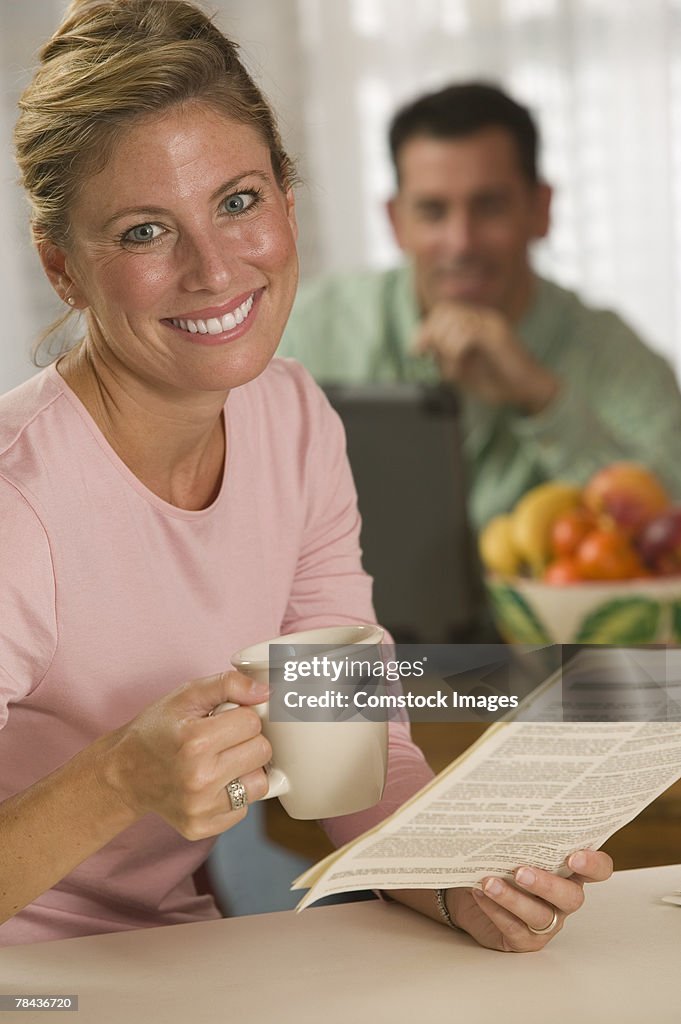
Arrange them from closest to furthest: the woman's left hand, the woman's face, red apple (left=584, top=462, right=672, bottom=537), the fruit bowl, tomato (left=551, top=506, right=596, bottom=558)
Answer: the woman's left hand → the woman's face → the fruit bowl → tomato (left=551, top=506, right=596, bottom=558) → red apple (left=584, top=462, right=672, bottom=537)

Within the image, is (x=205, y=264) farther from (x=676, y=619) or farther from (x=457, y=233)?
(x=457, y=233)

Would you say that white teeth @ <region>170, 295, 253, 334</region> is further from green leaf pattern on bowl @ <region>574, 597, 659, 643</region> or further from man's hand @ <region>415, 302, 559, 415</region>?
man's hand @ <region>415, 302, 559, 415</region>

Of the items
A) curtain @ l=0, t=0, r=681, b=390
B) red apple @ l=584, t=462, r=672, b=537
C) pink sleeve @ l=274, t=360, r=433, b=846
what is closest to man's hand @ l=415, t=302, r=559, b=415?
red apple @ l=584, t=462, r=672, b=537

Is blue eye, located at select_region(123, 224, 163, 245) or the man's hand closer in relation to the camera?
blue eye, located at select_region(123, 224, 163, 245)

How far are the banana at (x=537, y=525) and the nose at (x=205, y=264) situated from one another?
2.68ft

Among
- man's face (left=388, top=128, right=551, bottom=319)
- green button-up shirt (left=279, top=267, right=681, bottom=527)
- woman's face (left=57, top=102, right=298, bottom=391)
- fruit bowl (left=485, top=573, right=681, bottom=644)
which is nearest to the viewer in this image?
woman's face (left=57, top=102, right=298, bottom=391)

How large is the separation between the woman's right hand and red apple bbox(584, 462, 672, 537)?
41.1 inches

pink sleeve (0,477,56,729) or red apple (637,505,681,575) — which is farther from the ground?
pink sleeve (0,477,56,729)

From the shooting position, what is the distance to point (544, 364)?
2766 millimetres

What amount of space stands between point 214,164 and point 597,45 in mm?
3125

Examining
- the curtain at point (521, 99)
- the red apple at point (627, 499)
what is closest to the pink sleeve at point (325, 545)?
the red apple at point (627, 499)

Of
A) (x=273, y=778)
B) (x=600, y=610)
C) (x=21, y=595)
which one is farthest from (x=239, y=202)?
(x=600, y=610)

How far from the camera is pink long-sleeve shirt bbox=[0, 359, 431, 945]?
97 centimetres

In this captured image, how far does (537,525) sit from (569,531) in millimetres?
48
